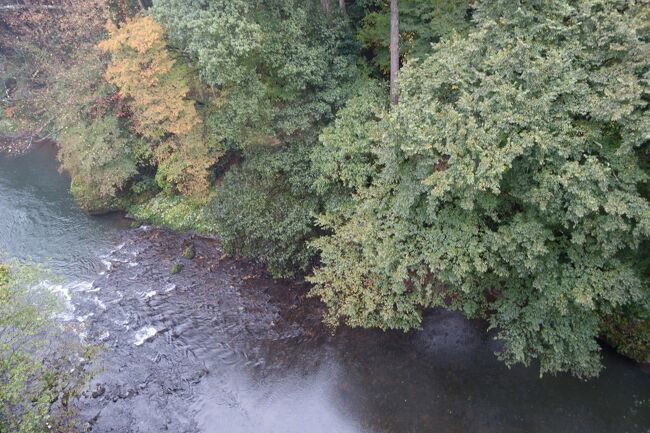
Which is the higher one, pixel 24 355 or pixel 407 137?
pixel 407 137

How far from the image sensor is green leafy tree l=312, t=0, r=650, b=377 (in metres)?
10.4

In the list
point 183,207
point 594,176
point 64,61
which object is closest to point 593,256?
point 594,176

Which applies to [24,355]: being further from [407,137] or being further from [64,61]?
[64,61]

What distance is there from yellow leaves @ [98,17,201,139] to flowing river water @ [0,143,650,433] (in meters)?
7.12

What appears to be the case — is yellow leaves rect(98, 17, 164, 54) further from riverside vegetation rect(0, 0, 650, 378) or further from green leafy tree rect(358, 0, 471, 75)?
green leafy tree rect(358, 0, 471, 75)

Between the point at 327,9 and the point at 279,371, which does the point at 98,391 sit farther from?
the point at 327,9

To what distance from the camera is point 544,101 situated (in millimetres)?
10516

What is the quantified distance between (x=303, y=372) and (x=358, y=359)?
83.4 inches

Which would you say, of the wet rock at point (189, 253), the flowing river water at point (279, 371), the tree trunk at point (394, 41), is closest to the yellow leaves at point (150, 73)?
the wet rock at point (189, 253)

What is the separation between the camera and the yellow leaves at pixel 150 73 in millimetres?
17422

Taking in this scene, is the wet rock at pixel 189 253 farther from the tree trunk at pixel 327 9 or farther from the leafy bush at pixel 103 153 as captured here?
the tree trunk at pixel 327 9

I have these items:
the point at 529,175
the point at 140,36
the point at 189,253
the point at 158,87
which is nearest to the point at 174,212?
the point at 189,253

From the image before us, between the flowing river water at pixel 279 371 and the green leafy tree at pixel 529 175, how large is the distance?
146 centimetres

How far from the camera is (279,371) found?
15.6 metres
